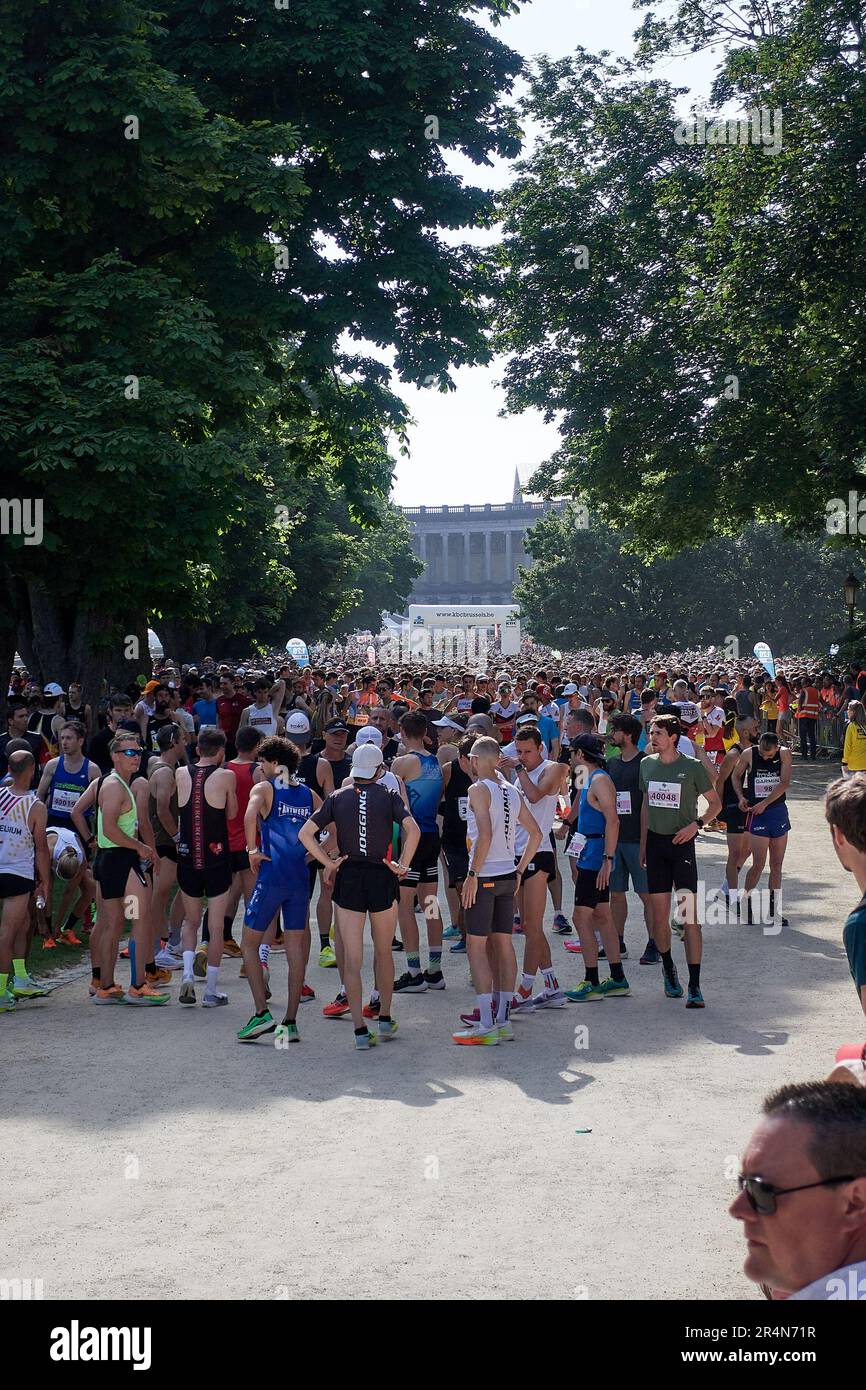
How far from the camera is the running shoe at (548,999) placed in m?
10.2

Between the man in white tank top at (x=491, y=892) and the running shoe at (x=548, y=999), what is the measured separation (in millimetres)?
653

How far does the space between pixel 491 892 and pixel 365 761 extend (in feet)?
3.92

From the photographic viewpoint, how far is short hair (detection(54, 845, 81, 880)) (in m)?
11.7

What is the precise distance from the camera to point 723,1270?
5.41 m

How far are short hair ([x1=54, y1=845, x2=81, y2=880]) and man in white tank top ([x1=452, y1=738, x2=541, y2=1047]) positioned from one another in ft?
12.5

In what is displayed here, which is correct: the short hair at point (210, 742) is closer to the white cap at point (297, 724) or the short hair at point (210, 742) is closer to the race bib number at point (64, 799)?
the white cap at point (297, 724)

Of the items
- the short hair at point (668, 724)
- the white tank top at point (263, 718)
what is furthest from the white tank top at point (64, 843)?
the white tank top at point (263, 718)

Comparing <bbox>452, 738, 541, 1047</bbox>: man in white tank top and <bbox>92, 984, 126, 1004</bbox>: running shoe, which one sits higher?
<bbox>452, 738, 541, 1047</bbox>: man in white tank top

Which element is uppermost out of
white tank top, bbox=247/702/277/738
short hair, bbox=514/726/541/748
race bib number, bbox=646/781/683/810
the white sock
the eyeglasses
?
short hair, bbox=514/726/541/748

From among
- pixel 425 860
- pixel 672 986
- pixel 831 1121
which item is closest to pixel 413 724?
pixel 425 860

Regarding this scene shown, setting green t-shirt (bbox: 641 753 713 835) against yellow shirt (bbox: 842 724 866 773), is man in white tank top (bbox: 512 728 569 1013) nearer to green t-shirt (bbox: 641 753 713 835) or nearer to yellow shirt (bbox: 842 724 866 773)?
green t-shirt (bbox: 641 753 713 835)

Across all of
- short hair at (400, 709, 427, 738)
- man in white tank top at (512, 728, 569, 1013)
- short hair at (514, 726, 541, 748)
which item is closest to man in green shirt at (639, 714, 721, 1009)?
man in white tank top at (512, 728, 569, 1013)

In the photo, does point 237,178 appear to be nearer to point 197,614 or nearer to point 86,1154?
point 197,614
